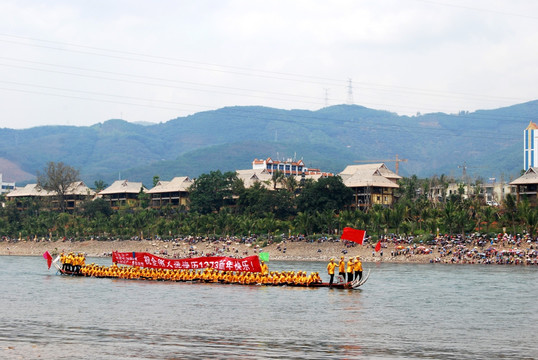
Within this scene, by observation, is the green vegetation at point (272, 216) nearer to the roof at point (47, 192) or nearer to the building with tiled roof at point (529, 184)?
the building with tiled roof at point (529, 184)

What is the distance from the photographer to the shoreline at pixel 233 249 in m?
94.0

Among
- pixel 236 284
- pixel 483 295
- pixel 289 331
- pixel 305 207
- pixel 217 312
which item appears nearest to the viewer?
pixel 289 331

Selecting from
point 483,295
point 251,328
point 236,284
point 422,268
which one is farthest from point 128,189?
point 251,328

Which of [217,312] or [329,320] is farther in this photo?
[217,312]

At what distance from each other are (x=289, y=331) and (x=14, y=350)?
12.5m

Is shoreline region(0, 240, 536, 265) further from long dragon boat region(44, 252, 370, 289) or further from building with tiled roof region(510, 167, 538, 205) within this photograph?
long dragon boat region(44, 252, 370, 289)

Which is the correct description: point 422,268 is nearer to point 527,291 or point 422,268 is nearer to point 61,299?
point 527,291

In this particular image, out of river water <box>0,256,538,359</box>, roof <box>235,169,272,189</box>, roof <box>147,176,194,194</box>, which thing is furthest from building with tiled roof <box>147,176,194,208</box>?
river water <box>0,256,538,359</box>

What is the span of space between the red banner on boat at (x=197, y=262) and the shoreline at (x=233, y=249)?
38.5 metres

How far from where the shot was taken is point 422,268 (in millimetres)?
80250

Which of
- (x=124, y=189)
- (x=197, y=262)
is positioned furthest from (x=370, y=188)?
(x=197, y=262)

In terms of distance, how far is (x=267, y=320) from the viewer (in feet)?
123

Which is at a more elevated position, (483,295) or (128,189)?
(128,189)

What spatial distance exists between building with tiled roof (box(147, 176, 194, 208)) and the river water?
86.7 metres
